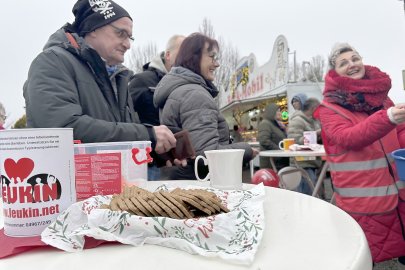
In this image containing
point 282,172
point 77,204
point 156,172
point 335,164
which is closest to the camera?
point 77,204

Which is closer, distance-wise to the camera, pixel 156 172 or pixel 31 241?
pixel 31 241

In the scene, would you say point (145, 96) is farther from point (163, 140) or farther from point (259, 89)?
point (259, 89)

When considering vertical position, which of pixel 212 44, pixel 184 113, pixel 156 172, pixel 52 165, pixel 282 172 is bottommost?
pixel 282 172

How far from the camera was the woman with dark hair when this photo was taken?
1.57m

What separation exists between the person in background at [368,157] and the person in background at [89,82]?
3.43 feet

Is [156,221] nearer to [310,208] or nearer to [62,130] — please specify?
[62,130]

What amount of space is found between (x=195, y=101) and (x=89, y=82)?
0.50 m

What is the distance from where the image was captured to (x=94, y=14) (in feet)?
4.99

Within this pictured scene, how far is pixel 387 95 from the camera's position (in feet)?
6.32

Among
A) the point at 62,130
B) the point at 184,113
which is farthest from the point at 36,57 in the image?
the point at 62,130

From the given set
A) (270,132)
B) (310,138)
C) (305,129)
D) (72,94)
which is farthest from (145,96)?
(305,129)

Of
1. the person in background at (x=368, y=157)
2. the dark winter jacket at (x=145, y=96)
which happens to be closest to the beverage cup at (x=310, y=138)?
the person in background at (x=368, y=157)

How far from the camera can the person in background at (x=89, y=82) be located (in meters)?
1.18

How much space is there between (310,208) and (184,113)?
1021mm
